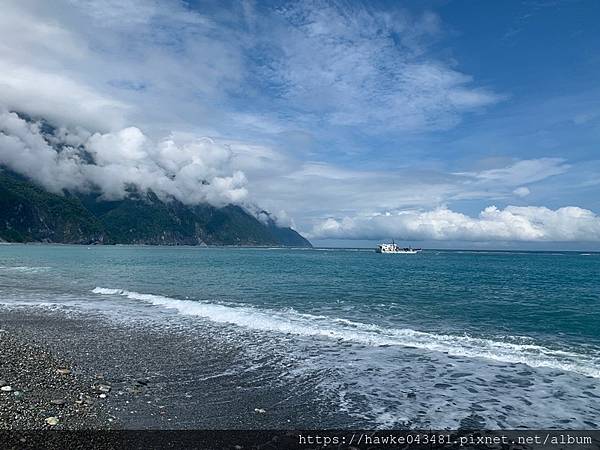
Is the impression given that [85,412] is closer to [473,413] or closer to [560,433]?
[473,413]

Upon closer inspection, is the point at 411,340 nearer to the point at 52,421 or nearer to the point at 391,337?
the point at 391,337

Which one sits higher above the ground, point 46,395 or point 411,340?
point 46,395

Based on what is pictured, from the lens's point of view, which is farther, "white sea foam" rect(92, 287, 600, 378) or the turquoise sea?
"white sea foam" rect(92, 287, 600, 378)

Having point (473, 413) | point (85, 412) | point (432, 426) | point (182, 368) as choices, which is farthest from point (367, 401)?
point (85, 412)

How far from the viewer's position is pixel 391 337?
23594 millimetres

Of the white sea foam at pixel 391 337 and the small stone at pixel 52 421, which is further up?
the small stone at pixel 52 421

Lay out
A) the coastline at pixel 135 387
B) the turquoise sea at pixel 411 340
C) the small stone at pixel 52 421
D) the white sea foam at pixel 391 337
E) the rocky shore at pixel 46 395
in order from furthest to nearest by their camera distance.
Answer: the white sea foam at pixel 391 337 < the turquoise sea at pixel 411 340 < the coastline at pixel 135 387 < the rocky shore at pixel 46 395 < the small stone at pixel 52 421

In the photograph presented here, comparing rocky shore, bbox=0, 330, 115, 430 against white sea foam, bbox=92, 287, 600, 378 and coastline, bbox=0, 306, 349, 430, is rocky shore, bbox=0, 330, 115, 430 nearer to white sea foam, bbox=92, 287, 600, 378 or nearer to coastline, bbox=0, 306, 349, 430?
coastline, bbox=0, 306, 349, 430

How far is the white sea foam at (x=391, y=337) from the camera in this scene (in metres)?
19.1

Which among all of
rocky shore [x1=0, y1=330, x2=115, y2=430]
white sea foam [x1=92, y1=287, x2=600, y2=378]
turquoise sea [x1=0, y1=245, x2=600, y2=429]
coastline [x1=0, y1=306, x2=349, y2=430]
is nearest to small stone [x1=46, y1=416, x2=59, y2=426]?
Result: rocky shore [x1=0, y1=330, x2=115, y2=430]

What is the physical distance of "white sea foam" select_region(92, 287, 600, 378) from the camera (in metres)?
19.1

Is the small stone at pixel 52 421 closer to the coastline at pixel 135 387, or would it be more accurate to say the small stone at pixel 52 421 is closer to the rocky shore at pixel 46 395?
the rocky shore at pixel 46 395

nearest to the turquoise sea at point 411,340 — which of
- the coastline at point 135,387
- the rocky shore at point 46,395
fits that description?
the coastline at point 135,387

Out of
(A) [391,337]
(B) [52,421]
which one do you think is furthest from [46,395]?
(A) [391,337]
